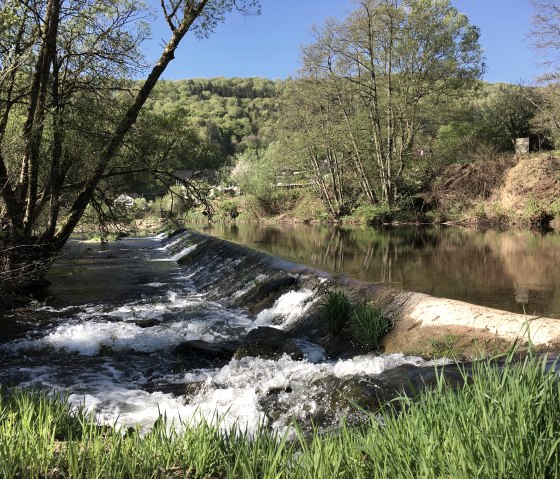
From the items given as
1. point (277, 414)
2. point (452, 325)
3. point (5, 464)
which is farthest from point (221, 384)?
→ point (5, 464)

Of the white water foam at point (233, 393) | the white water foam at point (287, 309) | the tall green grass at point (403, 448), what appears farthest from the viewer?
the white water foam at point (287, 309)

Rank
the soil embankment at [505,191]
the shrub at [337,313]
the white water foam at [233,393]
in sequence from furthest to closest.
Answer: the soil embankment at [505,191]
the shrub at [337,313]
the white water foam at [233,393]

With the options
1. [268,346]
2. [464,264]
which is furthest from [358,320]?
[464,264]

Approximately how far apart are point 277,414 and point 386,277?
7413 millimetres

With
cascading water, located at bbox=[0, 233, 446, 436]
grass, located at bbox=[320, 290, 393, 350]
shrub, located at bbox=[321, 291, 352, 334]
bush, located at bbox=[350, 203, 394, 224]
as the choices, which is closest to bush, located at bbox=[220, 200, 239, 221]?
bush, located at bbox=[350, 203, 394, 224]

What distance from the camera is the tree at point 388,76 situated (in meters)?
30.3

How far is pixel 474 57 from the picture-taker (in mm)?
38406

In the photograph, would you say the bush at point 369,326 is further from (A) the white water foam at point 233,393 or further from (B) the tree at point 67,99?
(B) the tree at point 67,99

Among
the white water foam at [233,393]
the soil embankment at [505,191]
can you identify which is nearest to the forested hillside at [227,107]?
the soil embankment at [505,191]

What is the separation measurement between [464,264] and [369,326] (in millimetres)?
7378

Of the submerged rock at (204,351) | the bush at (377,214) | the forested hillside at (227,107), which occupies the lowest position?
the submerged rock at (204,351)

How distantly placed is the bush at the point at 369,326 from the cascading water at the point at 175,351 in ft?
1.73

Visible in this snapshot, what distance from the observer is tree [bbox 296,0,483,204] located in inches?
1193

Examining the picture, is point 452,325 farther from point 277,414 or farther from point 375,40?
point 375,40
